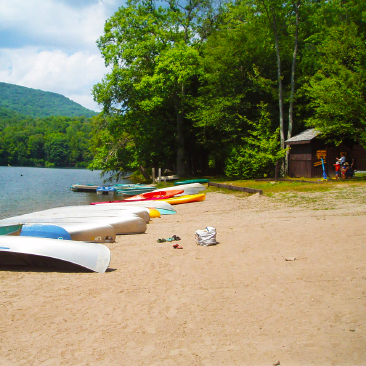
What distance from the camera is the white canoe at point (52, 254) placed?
6852mm

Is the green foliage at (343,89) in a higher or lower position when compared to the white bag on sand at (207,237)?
higher

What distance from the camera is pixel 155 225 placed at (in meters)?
12.9

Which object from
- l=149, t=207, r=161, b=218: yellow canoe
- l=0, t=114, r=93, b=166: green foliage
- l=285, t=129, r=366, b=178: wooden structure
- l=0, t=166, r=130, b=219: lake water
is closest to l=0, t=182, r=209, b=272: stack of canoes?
l=149, t=207, r=161, b=218: yellow canoe

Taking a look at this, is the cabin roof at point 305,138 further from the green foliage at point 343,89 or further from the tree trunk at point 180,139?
the tree trunk at point 180,139

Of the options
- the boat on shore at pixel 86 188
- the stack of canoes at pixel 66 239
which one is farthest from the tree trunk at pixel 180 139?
the stack of canoes at pixel 66 239

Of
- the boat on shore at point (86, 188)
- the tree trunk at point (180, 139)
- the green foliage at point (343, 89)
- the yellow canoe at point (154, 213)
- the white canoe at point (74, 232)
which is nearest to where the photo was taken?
the white canoe at point (74, 232)

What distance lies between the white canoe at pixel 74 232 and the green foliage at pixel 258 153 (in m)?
17.9

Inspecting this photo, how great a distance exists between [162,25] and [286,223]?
27.3 metres

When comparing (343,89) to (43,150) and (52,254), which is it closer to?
Answer: (52,254)

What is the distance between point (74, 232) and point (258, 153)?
63.4ft

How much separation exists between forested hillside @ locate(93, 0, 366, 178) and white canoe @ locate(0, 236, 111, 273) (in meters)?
17.3

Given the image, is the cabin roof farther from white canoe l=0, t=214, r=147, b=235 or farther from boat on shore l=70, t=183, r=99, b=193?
boat on shore l=70, t=183, r=99, b=193

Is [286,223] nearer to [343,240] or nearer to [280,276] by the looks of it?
[343,240]

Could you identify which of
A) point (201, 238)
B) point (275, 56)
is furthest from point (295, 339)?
point (275, 56)
